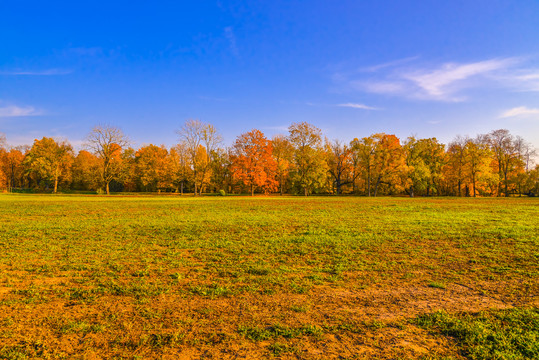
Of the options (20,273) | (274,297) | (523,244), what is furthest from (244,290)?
(523,244)

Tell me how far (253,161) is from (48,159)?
54760 millimetres

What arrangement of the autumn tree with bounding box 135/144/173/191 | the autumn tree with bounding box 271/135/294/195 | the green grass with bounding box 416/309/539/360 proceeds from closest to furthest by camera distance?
the green grass with bounding box 416/309/539/360
the autumn tree with bounding box 271/135/294/195
the autumn tree with bounding box 135/144/173/191

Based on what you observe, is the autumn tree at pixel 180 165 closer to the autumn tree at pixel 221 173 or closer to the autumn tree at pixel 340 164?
the autumn tree at pixel 221 173

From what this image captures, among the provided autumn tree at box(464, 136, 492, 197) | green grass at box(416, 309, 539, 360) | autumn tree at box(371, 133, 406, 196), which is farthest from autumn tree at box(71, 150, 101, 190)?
autumn tree at box(464, 136, 492, 197)

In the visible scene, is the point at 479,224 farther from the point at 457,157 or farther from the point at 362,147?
the point at 457,157

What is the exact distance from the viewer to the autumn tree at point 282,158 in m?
64.7

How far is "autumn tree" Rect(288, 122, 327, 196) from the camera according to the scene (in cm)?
5912

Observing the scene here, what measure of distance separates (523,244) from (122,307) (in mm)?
13052

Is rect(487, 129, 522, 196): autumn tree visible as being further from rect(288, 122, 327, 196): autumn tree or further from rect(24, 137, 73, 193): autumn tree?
rect(24, 137, 73, 193): autumn tree

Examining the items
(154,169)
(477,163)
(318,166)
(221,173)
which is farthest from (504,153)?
(154,169)

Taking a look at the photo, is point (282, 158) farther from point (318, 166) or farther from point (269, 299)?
point (269, 299)

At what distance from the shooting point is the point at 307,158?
5966 cm

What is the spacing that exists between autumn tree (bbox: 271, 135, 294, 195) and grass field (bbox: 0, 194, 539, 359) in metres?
52.5

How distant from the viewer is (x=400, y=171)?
57.2m
